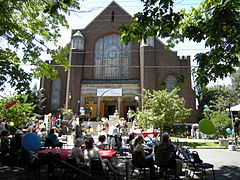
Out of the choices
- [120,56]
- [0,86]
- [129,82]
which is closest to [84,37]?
[120,56]

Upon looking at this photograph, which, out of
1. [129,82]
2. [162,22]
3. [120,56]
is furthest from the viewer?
[120,56]

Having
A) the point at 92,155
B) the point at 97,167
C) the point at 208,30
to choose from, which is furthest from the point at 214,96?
the point at 97,167

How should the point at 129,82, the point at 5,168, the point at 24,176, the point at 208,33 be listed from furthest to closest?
the point at 129,82, the point at 5,168, the point at 24,176, the point at 208,33

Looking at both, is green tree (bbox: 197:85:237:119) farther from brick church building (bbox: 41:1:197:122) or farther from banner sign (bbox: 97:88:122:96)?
banner sign (bbox: 97:88:122:96)

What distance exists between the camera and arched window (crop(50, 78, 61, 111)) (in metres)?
29.4

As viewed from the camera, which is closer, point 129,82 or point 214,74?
point 214,74

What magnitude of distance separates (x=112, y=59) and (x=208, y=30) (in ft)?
82.0

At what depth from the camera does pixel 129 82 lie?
90.6 feet

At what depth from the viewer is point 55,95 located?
29.9 metres

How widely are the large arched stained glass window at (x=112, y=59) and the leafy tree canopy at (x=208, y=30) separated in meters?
23.2

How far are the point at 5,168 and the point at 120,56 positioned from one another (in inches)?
967

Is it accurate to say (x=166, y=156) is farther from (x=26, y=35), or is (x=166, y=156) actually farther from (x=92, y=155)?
(x=26, y=35)

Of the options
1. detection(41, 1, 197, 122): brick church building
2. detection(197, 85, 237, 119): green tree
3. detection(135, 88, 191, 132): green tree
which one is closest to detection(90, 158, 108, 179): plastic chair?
detection(135, 88, 191, 132): green tree

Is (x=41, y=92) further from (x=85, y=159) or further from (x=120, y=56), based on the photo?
(x=85, y=159)
